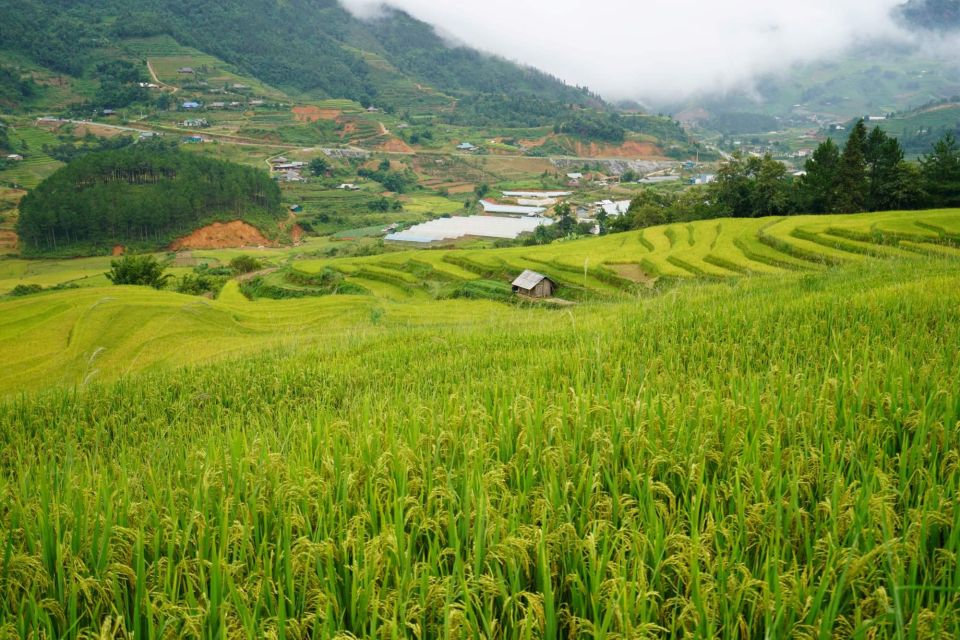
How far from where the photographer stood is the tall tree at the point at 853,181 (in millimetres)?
34500

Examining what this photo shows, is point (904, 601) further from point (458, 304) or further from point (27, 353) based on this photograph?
point (458, 304)

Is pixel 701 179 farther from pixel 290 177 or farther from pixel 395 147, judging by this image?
pixel 290 177

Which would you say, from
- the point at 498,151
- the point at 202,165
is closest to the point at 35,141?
the point at 202,165

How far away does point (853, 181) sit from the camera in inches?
1368

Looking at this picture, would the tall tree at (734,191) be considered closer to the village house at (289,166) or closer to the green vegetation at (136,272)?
the green vegetation at (136,272)

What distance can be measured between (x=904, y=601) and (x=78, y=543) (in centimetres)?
249

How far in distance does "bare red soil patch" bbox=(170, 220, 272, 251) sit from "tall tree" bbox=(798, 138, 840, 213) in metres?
54.5

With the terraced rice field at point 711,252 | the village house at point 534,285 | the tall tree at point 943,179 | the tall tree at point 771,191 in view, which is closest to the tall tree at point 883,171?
the tall tree at point 943,179

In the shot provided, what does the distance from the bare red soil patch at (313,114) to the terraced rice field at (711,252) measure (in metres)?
90.6

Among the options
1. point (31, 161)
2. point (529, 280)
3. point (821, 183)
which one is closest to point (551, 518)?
point (529, 280)

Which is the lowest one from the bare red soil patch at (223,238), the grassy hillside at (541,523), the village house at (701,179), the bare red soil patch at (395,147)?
the grassy hillside at (541,523)

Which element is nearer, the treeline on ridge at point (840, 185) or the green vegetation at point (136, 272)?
the green vegetation at point (136, 272)

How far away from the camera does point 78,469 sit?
2861mm

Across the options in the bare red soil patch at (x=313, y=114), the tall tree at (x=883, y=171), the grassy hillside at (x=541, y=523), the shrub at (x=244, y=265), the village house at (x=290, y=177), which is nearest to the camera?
the grassy hillside at (x=541, y=523)
